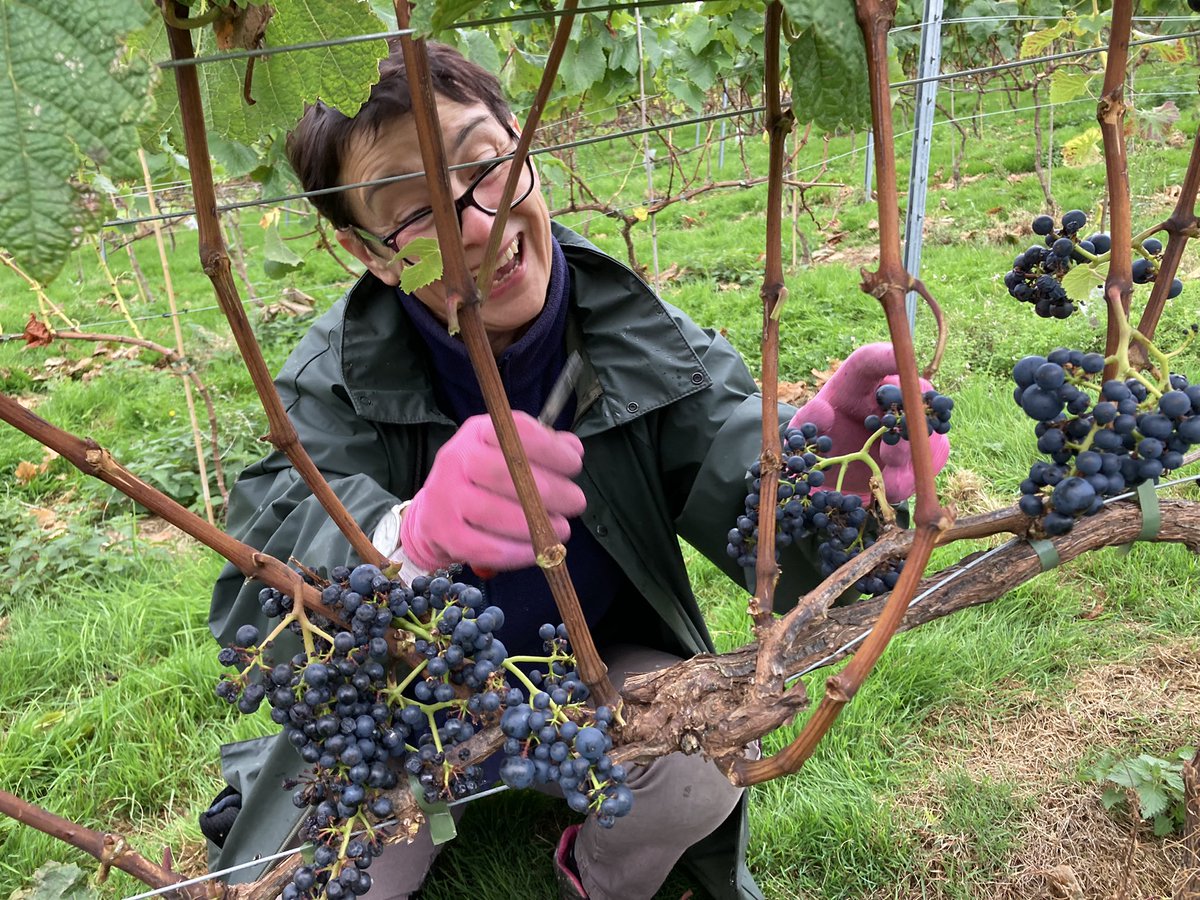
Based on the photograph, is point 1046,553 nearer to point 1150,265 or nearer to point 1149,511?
point 1149,511

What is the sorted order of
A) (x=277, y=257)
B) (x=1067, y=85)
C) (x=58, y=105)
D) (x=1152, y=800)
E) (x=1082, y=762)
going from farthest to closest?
(x=277, y=257) → (x=1082, y=762) → (x=1152, y=800) → (x=1067, y=85) → (x=58, y=105)

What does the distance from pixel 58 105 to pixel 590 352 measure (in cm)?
138

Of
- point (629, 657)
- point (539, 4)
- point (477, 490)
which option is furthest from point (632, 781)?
point (539, 4)

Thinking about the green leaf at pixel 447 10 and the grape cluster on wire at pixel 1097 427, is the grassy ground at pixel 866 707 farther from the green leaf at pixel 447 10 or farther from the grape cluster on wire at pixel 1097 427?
the green leaf at pixel 447 10

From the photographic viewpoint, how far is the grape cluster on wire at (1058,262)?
1141 millimetres

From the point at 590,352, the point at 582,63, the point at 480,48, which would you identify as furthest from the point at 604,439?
the point at 582,63

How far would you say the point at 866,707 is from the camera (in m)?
2.43

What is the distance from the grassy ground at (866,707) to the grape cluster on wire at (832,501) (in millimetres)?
1108

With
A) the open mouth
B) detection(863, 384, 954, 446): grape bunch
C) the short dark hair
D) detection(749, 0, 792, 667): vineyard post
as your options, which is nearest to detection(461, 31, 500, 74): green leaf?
the short dark hair

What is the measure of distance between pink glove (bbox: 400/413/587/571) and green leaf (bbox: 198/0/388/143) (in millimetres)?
494

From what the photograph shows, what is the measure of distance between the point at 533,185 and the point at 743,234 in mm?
7213

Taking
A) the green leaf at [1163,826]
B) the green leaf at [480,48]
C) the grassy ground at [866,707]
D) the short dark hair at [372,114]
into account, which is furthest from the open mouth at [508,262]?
the green leaf at [1163,826]

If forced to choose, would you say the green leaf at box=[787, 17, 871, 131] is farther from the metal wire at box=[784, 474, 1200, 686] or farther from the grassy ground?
the grassy ground

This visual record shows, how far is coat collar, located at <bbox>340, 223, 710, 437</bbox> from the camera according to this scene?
1795mm
